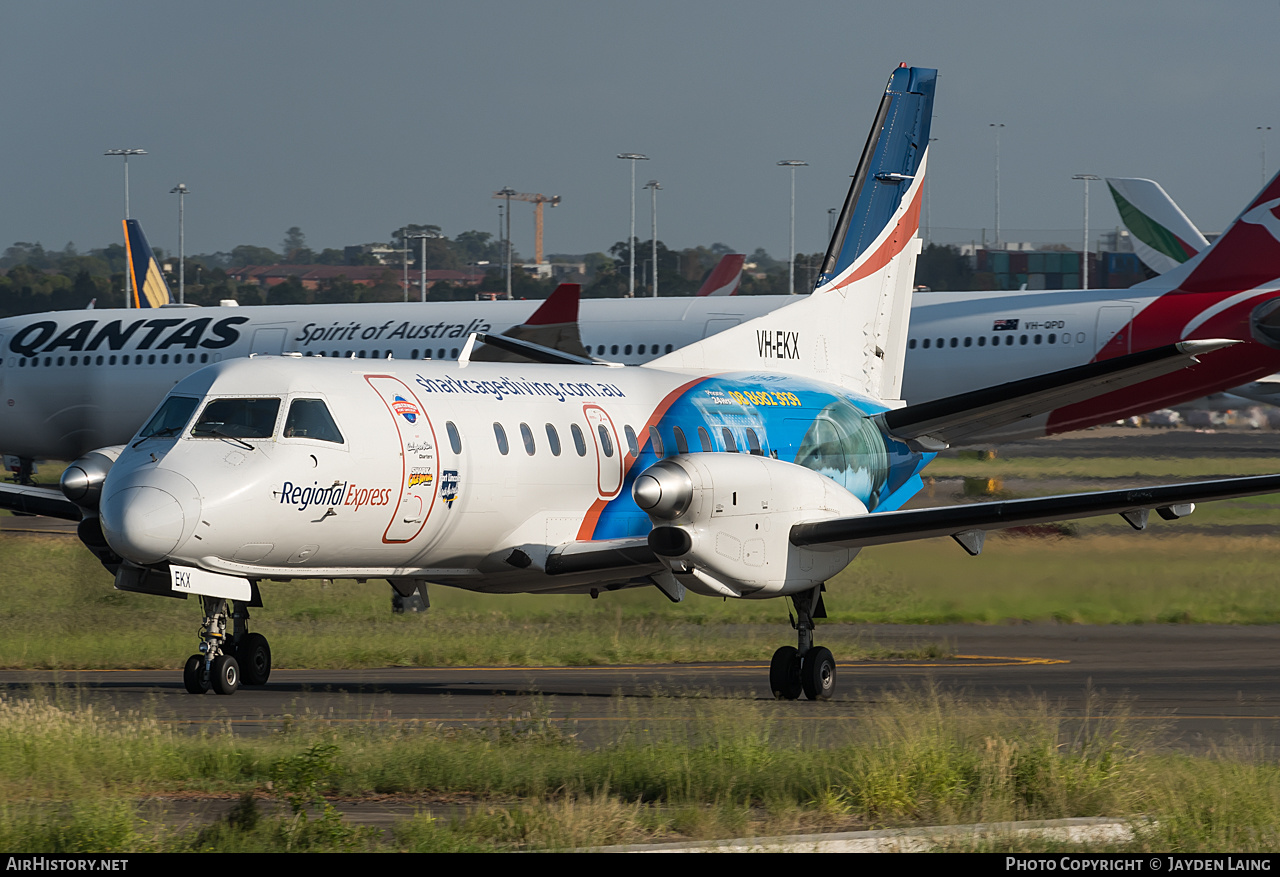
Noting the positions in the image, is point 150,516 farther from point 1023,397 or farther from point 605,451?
point 1023,397

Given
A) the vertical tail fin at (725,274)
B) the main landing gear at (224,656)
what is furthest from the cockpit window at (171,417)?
the vertical tail fin at (725,274)

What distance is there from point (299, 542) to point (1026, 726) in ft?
21.3

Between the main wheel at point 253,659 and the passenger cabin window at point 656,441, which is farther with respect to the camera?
the passenger cabin window at point 656,441

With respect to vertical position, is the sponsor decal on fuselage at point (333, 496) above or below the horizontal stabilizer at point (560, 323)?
below

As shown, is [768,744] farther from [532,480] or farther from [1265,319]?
[1265,319]

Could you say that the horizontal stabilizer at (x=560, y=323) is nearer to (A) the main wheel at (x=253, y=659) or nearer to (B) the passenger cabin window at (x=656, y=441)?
(B) the passenger cabin window at (x=656, y=441)

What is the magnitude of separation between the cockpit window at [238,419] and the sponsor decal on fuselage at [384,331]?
81.4ft

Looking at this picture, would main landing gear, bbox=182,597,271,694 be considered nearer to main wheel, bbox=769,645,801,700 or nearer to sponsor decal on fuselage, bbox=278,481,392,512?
sponsor decal on fuselage, bbox=278,481,392,512

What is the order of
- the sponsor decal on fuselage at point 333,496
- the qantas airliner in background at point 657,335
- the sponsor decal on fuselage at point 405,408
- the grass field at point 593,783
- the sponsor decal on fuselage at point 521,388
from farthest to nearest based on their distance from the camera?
1. the qantas airliner in background at point 657,335
2. the sponsor decal on fuselage at point 521,388
3. the sponsor decal on fuselage at point 405,408
4. the sponsor decal on fuselage at point 333,496
5. the grass field at point 593,783

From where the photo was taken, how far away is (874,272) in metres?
23.2

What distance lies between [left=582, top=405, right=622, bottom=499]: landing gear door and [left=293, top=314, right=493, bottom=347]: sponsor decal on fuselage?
2204 cm

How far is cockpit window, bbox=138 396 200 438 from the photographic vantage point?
48.0 ft

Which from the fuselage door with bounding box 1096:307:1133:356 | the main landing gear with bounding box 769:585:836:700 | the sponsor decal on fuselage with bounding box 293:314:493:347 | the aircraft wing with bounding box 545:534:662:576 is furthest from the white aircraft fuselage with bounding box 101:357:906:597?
the sponsor decal on fuselage with bounding box 293:314:493:347

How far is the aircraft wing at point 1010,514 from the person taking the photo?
15.7 metres
